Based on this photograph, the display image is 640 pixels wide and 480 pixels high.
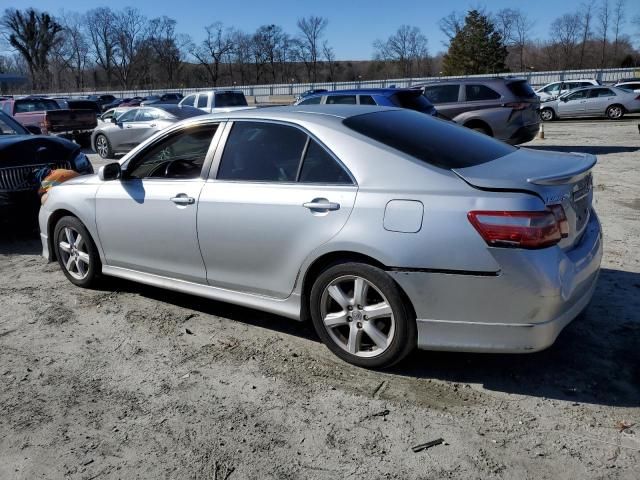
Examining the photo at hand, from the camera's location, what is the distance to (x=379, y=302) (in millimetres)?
3525

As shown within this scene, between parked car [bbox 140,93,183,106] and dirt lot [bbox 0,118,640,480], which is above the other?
parked car [bbox 140,93,183,106]

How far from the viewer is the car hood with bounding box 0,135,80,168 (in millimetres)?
7023

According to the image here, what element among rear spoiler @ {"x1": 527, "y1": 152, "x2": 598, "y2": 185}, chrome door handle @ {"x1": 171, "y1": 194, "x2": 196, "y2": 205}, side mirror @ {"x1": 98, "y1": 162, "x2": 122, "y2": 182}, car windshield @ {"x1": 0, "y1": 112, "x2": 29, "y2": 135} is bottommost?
chrome door handle @ {"x1": 171, "y1": 194, "x2": 196, "y2": 205}

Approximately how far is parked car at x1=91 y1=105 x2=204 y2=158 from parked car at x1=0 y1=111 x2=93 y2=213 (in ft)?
27.5

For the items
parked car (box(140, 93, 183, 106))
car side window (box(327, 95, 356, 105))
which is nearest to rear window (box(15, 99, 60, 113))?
car side window (box(327, 95, 356, 105))

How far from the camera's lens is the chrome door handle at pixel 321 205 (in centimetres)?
356

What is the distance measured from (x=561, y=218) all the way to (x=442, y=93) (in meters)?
11.9

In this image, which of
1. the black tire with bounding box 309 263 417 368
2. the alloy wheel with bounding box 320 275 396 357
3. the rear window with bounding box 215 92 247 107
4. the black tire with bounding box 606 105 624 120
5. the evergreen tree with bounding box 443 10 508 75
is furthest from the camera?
the evergreen tree with bounding box 443 10 508 75

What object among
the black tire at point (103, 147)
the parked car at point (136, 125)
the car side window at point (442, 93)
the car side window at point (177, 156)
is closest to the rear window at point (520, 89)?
the car side window at point (442, 93)

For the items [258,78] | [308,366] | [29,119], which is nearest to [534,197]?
[308,366]

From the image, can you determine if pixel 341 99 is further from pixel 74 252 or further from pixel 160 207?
pixel 160 207

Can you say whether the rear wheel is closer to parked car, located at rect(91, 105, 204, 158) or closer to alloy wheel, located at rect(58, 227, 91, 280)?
parked car, located at rect(91, 105, 204, 158)

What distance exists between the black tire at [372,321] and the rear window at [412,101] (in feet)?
27.5

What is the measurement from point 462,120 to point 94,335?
11.1 meters
